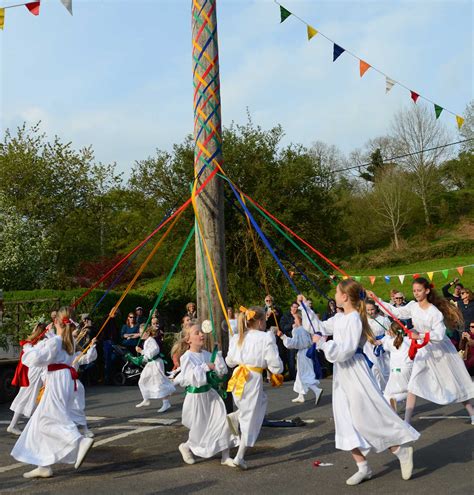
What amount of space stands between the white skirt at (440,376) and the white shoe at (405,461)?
6.05 feet

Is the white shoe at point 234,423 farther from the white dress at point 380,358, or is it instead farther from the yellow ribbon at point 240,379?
the white dress at point 380,358

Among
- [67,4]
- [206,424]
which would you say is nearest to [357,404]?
[206,424]

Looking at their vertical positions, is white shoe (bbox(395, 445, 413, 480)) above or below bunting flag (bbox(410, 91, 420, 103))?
below

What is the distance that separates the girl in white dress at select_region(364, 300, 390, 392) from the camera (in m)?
10.4

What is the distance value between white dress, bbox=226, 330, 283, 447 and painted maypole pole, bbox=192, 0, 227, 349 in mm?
1375

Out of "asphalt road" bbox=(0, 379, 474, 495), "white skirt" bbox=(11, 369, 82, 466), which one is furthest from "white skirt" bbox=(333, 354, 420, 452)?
"white skirt" bbox=(11, 369, 82, 466)

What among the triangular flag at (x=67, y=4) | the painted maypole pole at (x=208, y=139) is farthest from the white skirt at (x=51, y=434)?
the triangular flag at (x=67, y=4)

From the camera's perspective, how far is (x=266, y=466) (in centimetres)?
620

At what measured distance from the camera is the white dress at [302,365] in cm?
1052

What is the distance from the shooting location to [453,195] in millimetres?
45500

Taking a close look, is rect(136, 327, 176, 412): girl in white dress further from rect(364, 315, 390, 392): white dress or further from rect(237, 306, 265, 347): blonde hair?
rect(237, 306, 265, 347): blonde hair

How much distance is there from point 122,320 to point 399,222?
2582cm

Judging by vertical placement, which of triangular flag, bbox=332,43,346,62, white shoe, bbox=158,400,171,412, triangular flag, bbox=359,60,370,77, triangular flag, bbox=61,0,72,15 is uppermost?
triangular flag, bbox=61,0,72,15

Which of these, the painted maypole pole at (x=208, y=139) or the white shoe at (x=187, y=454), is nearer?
the white shoe at (x=187, y=454)
